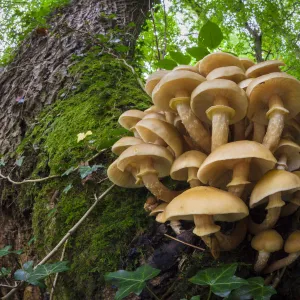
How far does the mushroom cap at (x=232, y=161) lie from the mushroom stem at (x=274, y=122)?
0.13 meters

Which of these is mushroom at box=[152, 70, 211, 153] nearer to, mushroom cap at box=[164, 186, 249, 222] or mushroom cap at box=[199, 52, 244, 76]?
mushroom cap at box=[199, 52, 244, 76]

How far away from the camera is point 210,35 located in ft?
7.93

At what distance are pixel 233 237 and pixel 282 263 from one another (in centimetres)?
25

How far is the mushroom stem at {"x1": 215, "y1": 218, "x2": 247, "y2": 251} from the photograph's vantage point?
5.03 ft

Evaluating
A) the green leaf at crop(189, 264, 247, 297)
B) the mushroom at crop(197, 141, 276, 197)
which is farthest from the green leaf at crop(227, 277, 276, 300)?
the mushroom at crop(197, 141, 276, 197)

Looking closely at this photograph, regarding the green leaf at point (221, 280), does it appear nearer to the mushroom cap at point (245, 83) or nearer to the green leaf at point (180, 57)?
the mushroom cap at point (245, 83)

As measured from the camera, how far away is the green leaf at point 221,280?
4.13ft

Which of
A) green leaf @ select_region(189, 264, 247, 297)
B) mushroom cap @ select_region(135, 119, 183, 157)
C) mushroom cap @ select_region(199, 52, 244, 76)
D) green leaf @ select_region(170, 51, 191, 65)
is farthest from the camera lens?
green leaf @ select_region(170, 51, 191, 65)

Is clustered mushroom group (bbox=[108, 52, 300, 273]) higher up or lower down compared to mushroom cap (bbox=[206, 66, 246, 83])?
lower down

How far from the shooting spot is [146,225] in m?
1.87

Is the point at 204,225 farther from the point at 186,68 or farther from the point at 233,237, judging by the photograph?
the point at 186,68

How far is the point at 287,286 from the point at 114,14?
462cm

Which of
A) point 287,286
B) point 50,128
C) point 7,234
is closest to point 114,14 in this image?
point 50,128

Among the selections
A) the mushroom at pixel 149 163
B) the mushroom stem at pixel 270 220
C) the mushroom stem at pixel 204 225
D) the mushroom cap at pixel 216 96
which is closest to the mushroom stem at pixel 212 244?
the mushroom stem at pixel 204 225
